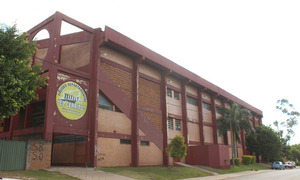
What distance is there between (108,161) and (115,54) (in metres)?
11.0

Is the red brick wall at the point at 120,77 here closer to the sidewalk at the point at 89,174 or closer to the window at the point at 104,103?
the window at the point at 104,103

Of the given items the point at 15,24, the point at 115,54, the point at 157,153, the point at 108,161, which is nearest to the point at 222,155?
the point at 157,153

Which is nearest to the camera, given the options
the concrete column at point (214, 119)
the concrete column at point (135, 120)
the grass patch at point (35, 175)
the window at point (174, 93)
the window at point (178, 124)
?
the grass patch at point (35, 175)

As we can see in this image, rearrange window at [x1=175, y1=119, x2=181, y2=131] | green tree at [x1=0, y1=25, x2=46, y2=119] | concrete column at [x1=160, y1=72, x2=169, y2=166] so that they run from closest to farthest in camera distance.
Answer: green tree at [x1=0, y1=25, x2=46, y2=119] → concrete column at [x1=160, y1=72, x2=169, y2=166] → window at [x1=175, y1=119, x2=181, y2=131]

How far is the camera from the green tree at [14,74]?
14.3 metres

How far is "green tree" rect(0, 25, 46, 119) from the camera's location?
1432cm

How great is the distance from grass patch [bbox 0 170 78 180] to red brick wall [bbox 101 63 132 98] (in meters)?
11.2

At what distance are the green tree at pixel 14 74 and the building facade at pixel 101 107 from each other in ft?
8.46

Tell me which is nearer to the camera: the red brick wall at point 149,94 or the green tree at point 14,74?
the green tree at point 14,74

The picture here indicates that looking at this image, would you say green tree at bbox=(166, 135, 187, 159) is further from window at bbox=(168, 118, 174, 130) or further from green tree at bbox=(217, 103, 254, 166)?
green tree at bbox=(217, 103, 254, 166)

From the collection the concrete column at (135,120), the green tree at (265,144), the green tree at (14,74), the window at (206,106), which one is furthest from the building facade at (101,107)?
the green tree at (265,144)

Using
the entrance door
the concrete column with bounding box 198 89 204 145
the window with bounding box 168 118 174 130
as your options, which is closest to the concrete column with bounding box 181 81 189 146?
the window with bounding box 168 118 174 130

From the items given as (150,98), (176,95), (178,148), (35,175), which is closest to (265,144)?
(176,95)

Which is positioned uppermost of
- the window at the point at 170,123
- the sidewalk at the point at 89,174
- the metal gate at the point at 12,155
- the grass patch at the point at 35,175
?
the window at the point at 170,123
